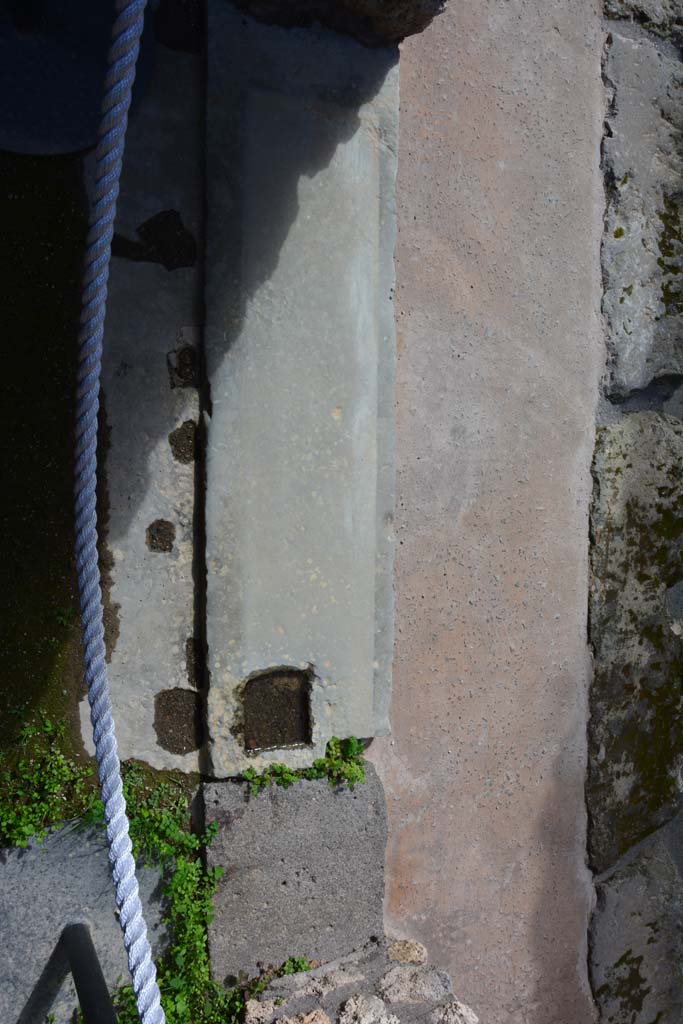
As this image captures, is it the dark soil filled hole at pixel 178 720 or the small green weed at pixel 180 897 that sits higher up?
the dark soil filled hole at pixel 178 720

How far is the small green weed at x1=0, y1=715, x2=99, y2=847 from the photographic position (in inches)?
68.4

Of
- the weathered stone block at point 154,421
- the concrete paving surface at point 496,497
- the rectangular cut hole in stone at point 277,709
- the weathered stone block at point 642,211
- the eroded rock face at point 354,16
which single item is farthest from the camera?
the weathered stone block at point 642,211

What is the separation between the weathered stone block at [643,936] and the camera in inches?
105

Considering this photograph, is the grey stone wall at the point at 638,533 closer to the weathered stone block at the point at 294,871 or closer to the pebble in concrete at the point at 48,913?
the weathered stone block at the point at 294,871

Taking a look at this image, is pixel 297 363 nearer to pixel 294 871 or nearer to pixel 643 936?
pixel 294 871

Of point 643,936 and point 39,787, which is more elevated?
point 39,787

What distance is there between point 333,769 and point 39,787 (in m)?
0.61

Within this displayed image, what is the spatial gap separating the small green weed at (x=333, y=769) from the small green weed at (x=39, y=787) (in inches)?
14.6

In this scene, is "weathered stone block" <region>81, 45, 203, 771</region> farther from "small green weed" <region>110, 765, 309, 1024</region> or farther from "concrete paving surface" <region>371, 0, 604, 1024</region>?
"concrete paving surface" <region>371, 0, 604, 1024</region>

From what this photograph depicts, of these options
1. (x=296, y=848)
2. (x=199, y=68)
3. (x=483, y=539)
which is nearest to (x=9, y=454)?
(x=199, y=68)

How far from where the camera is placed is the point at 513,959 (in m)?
2.49

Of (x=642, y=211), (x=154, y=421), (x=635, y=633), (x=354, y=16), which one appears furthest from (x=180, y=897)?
(x=642, y=211)

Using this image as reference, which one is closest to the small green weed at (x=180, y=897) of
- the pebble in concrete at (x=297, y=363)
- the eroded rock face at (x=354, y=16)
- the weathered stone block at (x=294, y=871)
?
the weathered stone block at (x=294, y=871)

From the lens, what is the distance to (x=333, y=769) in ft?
6.61
